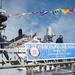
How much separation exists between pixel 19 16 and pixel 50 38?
7.41 metres

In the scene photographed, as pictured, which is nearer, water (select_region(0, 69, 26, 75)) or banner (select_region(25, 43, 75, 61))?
water (select_region(0, 69, 26, 75))

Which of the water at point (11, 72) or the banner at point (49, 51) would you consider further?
the banner at point (49, 51)

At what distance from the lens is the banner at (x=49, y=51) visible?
13.5m

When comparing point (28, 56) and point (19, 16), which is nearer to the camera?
point (28, 56)

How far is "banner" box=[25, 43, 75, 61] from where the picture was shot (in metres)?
13.5

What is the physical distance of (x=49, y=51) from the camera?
1402cm

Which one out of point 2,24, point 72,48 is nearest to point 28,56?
point 72,48

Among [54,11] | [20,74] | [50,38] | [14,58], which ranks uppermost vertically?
[54,11]

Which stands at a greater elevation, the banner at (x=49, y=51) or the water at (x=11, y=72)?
the banner at (x=49, y=51)

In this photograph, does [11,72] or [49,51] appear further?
[49,51]

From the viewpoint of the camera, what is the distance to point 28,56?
1337 centimetres

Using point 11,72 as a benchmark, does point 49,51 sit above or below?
above

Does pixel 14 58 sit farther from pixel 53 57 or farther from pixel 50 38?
pixel 50 38

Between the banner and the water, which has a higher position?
the banner
